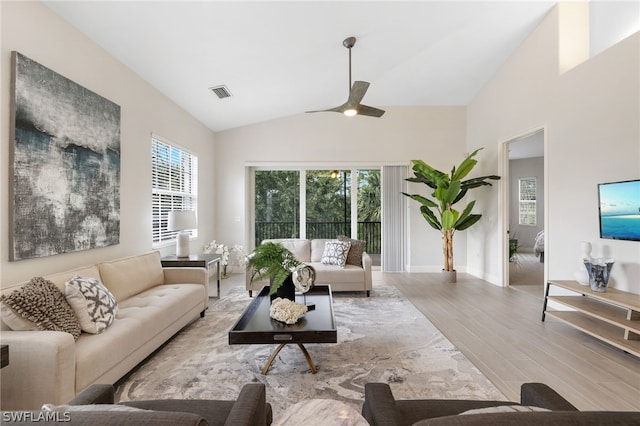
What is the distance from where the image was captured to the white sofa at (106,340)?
1.59 meters

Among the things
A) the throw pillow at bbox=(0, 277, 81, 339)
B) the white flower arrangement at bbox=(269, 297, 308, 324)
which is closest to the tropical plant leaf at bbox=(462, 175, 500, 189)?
the white flower arrangement at bbox=(269, 297, 308, 324)

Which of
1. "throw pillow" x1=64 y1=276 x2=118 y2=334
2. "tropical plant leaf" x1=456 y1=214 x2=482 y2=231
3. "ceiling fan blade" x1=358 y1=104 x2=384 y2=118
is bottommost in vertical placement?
"throw pillow" x1=64 y1=276 x2=118 y2=334

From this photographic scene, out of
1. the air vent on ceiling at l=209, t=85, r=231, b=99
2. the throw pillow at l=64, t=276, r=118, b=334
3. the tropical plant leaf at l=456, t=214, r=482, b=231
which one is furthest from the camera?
the tropical plant leaf at l=456, t=214, r=482, b=231

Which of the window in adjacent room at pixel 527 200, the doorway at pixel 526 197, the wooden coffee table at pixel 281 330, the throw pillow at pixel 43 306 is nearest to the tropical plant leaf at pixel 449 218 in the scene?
the wooden coffee table at pixel 281 330

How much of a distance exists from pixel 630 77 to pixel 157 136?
537 cm

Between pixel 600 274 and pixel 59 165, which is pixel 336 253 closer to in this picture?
pixel 600 274

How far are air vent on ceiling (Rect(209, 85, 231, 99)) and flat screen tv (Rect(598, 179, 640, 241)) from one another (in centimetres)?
472

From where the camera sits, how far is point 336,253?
451 centimetres

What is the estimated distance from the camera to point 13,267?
6.88 ft

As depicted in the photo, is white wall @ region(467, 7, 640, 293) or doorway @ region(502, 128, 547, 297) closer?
white wall @ region(467, 7, 640, 293)

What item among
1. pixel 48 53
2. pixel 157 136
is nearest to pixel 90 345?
pixel 48 53

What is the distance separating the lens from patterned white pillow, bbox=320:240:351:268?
4457 millimetres

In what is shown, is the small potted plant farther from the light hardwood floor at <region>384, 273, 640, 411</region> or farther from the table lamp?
the light hardwood floor at <region>384, 273, 640, 411</region>

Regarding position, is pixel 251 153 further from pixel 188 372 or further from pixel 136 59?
pixel 188 372
